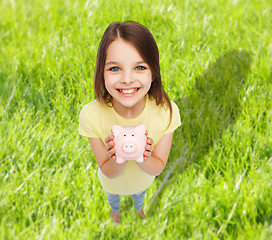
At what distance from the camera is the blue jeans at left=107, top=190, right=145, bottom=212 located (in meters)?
2.16

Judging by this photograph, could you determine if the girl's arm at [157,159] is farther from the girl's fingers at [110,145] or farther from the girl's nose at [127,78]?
the girl's nose at [127,78]

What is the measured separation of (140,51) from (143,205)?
103 centimetres

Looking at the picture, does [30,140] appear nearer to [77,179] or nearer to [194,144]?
[77,179]

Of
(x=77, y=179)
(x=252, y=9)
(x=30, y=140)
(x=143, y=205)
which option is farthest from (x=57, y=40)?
(x=252, y=9)

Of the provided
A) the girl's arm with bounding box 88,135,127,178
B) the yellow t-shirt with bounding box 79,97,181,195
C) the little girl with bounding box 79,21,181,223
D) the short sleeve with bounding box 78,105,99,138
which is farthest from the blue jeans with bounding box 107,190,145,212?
the short sleeve with bounding box 78,105,99,138

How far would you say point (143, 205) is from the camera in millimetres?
2297

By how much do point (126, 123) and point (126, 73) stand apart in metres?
0.29

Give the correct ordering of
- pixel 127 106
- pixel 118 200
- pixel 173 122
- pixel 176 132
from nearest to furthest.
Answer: pixel 127 106
pixel 173 122
pixel 118 200
pixel 176 132

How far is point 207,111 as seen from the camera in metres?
2.84

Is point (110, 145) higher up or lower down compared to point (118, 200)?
higher up

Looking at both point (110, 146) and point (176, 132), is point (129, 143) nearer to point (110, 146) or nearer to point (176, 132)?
point (110, 146)

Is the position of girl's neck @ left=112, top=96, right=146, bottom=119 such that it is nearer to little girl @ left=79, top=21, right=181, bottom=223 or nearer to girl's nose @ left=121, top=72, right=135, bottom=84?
little girl @ left=79, top=21, right=181, bottom=223

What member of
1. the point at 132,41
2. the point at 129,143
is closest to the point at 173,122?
the point at 129,143

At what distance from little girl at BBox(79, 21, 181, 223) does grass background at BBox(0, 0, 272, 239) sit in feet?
0.99
